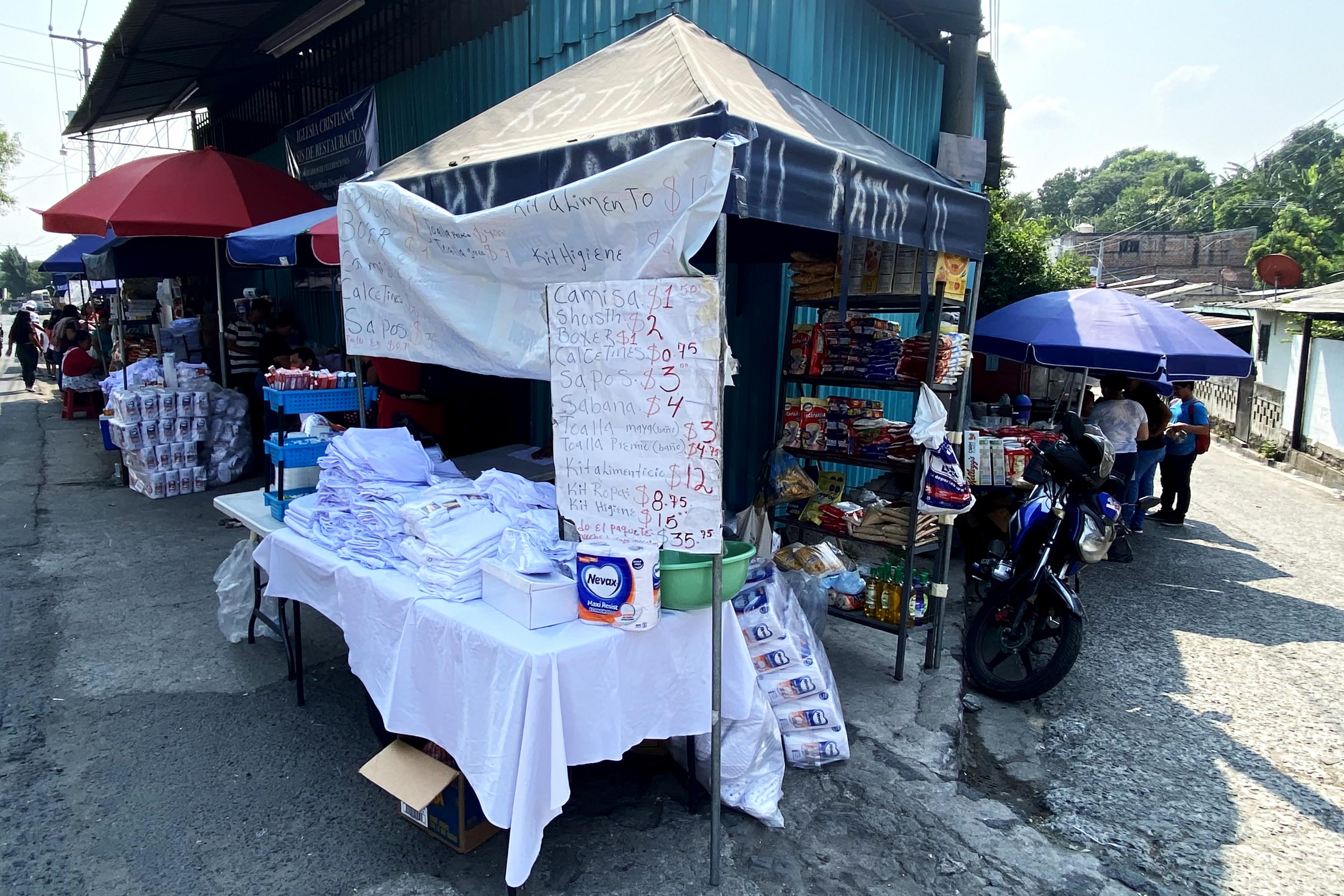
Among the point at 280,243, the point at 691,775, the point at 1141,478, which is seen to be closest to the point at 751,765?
the point at 691,775

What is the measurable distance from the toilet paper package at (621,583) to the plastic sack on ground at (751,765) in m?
0.76

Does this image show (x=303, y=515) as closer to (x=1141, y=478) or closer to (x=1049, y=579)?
(x=1049, y=579)

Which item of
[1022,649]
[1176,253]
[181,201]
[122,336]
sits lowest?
[1022,649]

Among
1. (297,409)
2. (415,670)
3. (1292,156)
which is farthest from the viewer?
(1292,156)

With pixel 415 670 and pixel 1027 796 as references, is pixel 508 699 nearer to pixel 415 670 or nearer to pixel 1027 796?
pixel 415 670

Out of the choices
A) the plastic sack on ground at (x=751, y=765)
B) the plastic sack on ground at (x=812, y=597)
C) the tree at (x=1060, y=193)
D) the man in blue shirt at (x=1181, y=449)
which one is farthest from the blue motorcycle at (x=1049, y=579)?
the tree at (x=1060, y=193)

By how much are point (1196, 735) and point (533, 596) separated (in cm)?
359

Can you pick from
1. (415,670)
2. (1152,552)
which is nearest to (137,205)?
(415,670)

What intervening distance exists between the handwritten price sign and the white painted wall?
1276cm

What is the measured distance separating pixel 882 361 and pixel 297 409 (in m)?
3.54

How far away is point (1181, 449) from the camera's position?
8078 mm

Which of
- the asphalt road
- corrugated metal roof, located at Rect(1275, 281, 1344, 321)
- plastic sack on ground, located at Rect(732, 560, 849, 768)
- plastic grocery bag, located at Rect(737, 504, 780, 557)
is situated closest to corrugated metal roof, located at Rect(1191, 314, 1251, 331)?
corrugated metal roof, located at Rect(1275, 281, 1344, 321)

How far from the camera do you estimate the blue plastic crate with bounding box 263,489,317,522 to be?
407cm

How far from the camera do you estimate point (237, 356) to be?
29.2ft
